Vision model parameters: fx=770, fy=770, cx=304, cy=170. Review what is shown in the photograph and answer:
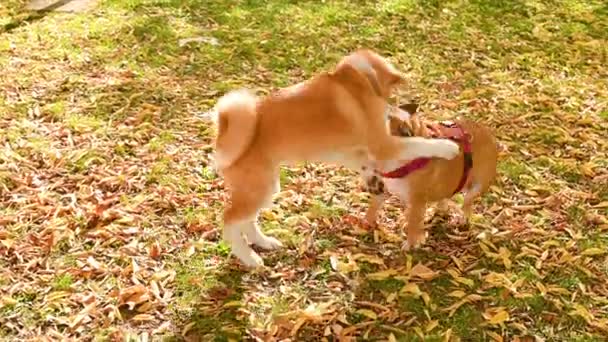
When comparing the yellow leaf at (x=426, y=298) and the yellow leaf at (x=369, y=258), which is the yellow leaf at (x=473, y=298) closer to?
the yellow leaf at (x=426, y=298)

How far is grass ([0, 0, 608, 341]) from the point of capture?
3.67m

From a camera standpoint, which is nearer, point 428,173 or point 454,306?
point 454,306

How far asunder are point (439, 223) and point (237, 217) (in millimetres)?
1214

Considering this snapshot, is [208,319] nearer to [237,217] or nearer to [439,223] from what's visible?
[237,217]

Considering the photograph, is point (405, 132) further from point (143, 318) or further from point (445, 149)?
point (143, 318)

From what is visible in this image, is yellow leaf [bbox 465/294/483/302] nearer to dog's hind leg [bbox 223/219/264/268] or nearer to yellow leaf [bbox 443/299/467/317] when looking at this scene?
yellow leaf [bbox 443/299/467/317]

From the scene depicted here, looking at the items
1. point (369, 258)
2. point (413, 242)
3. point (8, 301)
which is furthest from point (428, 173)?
point (8, 301)

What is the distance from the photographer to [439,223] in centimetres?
429

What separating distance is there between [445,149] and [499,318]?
2.74 feet

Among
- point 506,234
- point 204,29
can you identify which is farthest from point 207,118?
point 506,234

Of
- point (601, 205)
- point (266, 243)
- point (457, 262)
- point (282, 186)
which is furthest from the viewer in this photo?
point (282, 186)

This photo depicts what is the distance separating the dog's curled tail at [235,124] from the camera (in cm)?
354

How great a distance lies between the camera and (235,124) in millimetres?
3541

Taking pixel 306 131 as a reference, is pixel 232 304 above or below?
below
